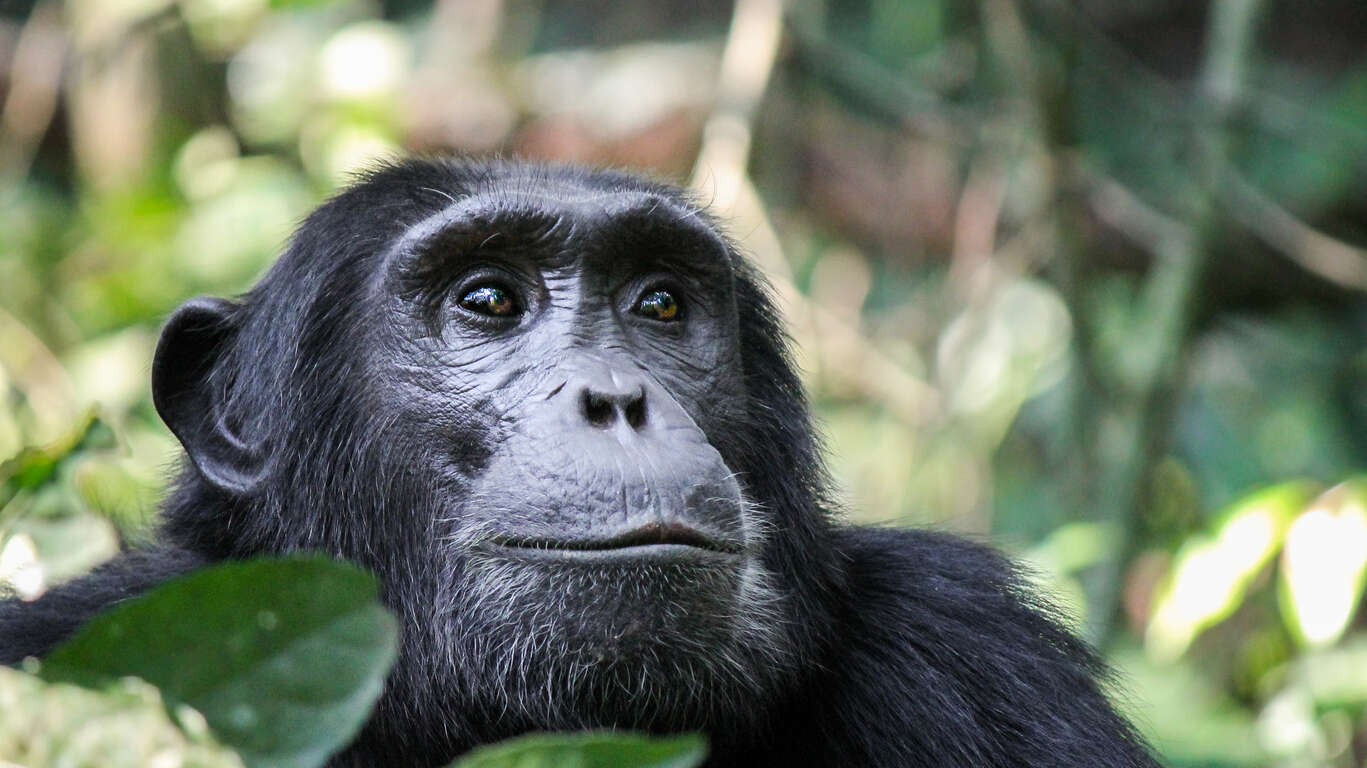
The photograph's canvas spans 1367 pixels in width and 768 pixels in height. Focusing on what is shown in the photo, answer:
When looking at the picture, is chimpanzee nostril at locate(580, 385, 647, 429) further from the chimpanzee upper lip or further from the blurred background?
the blurred background

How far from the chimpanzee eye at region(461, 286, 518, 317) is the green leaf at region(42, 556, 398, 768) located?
188 centimetres

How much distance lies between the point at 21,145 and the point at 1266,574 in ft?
24.9

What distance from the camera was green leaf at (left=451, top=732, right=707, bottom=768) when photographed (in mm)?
1342

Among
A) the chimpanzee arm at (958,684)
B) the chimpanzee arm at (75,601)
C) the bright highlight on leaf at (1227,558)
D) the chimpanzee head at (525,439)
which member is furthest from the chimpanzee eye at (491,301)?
the bright highlight on leaf at (1227,558)

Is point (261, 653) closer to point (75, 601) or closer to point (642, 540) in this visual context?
Answer: point (642, 540)

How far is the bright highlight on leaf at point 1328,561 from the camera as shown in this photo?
4.00 metres

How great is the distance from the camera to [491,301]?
10.7 feet

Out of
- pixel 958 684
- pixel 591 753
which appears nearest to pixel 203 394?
pixel 958 684

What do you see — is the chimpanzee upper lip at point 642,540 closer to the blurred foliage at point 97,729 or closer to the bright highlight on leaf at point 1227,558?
the blurred foliage at point 97,729

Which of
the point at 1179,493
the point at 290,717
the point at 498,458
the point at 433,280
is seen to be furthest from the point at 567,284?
the point at 1179,493

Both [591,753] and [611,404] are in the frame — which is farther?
[611,404]

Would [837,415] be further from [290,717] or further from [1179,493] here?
[290,717]

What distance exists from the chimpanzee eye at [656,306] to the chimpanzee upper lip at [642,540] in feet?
2.50

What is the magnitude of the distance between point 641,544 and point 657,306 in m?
0.82
